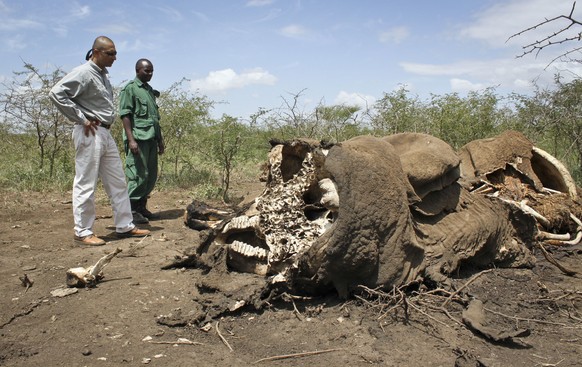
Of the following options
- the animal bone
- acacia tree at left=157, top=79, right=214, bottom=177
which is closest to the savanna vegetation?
acacia tree at left=157, top=79, right=214, bottom=177

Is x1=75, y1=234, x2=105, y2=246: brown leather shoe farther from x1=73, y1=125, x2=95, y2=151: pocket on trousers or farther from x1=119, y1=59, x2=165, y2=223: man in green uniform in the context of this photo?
x1=119, y1=59, x2=165, y2=223: man in green uniform

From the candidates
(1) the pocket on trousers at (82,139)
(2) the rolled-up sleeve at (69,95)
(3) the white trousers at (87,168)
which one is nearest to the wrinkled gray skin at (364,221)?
(3) the white trousers at (87,168)

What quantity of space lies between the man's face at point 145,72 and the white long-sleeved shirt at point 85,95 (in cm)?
97

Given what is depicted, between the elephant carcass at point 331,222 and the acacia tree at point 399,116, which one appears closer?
the elephant carcass at point 331,222

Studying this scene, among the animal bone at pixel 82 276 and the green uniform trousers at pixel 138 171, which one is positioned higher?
the green uniform trousers at pixel 138 171

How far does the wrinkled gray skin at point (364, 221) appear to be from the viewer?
11.1 ft

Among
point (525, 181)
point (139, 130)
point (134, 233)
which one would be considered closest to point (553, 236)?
point (525, 181)

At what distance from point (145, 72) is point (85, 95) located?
52.5 inches

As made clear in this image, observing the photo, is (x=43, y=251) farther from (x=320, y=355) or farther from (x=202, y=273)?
(x=320, y=355)

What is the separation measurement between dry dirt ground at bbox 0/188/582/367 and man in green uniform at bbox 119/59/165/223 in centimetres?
185

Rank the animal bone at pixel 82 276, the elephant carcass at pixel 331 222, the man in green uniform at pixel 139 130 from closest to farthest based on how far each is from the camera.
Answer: the elephant carcass at pixel 331 222 → the animal bone at pixel 82 276 → the man in green uniform at pixel 139 130

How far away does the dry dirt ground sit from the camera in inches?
115

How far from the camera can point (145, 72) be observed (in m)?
6.38

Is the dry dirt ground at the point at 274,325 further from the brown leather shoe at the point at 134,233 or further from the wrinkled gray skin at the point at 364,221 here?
the brown leather shoe at the point at 134,233
